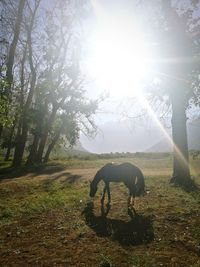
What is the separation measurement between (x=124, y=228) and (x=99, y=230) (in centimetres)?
77

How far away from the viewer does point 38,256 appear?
30.3 ft

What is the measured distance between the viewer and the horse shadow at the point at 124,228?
10.2 m

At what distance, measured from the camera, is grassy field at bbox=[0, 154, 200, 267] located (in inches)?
354

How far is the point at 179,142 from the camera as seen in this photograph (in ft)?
66.0

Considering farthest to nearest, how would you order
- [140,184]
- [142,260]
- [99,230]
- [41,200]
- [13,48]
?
[13,48]
[41,200]
[140,184]
[99,230]
[142,260]

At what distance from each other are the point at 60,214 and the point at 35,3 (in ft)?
82.0

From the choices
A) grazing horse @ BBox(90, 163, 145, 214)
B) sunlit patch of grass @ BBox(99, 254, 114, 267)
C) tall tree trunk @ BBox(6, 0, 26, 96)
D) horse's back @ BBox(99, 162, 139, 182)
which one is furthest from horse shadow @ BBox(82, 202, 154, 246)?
tall tree trunk @ BBox(6, 0, 26, 96)

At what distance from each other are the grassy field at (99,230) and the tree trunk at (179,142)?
2056 millimetres

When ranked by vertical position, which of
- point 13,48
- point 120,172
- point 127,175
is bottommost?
point 127,175

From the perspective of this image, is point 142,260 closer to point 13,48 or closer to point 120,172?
point 120,172

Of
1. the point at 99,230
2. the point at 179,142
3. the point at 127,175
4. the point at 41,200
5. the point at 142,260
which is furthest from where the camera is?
the point at 179,142

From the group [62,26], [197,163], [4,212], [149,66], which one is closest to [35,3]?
[62,26]

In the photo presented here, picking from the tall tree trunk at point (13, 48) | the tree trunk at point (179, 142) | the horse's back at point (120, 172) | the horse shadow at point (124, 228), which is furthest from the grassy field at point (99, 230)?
the tall tree trunk at point (13, 48)

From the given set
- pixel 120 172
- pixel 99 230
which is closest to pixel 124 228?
pixel 99 230
